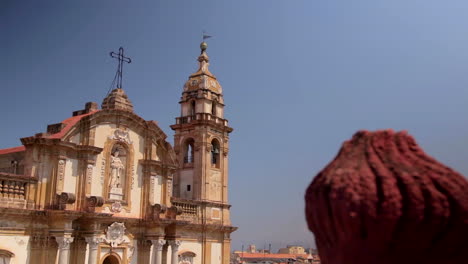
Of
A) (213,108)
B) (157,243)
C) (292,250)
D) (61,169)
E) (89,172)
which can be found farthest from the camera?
(292,250)

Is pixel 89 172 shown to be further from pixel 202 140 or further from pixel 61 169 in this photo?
pixel 202 140

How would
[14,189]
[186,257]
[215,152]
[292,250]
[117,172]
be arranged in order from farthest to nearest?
[292,250] < [215,152] < [186,257] < [117,172] < [14,189]

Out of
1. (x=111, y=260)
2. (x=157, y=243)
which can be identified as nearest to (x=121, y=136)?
(x=157, y=243)

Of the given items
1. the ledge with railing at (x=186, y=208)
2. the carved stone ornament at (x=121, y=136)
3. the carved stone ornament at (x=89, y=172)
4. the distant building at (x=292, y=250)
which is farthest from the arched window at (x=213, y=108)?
the distant building at (x=292, y=250)

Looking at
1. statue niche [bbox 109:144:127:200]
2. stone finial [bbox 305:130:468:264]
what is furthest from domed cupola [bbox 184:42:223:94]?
stone finial [bbox 305:130:468:264]

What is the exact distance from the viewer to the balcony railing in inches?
829

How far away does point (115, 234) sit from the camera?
671 inches

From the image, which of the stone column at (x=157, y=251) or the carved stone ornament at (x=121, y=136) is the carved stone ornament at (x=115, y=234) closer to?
the stone column at (x=157, y=251)

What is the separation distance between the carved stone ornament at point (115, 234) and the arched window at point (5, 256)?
3.33 meters

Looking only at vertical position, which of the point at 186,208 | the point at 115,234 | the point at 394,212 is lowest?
the point at 394,212

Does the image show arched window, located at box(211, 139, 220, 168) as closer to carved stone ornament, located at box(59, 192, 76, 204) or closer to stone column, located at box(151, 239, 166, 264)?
stone column, located at box(151, 239, 166, 264)

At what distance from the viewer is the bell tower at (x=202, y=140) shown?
20781 millimetres

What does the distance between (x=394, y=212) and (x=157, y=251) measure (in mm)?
16101

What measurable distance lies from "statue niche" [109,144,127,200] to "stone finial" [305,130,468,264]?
14.9 meters
